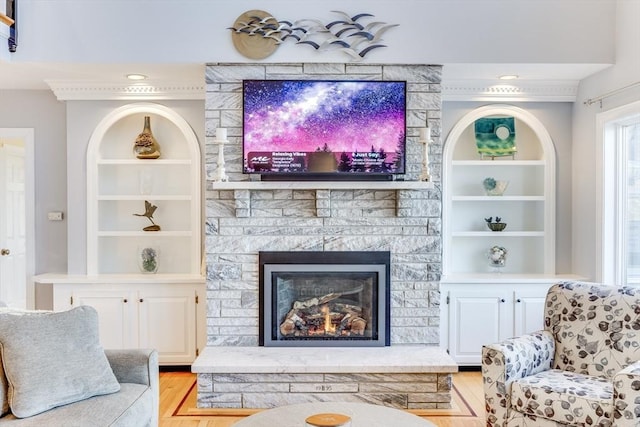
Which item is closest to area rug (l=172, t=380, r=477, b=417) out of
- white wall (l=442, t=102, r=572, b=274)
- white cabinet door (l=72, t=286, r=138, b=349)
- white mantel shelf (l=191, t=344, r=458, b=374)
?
white mantel shelf (l=191, t=344, r=458, b=374)

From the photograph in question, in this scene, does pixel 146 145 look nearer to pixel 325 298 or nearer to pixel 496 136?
pixel 325 298

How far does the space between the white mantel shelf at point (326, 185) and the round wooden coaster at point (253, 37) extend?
2.99 feet

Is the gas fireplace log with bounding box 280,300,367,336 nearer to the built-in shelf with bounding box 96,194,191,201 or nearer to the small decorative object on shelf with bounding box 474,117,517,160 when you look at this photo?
the built-in shelf with bounding box 96,194,191,201

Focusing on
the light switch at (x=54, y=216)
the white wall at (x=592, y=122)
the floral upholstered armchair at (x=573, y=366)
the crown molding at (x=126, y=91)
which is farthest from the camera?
the light switch at (x=54, y=216)

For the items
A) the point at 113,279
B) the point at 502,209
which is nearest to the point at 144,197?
the point at 113,279

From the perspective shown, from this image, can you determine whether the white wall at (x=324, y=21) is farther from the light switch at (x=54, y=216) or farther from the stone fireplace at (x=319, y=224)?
the light switch at (x=54, y=216)

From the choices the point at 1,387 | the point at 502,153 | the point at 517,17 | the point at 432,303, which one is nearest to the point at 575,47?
the point at 517,17

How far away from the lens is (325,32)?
376 cm

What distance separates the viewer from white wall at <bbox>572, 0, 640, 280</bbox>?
3.61 metres

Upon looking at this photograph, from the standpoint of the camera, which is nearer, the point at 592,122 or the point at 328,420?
the point at 328,420

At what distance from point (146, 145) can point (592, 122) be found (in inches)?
145

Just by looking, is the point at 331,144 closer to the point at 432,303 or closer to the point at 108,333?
the point at 432,303

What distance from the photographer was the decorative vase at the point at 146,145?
4.54m

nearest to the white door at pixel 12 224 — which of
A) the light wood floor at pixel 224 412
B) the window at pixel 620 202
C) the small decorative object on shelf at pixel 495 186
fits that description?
the light wood floor at pixel 224 412
